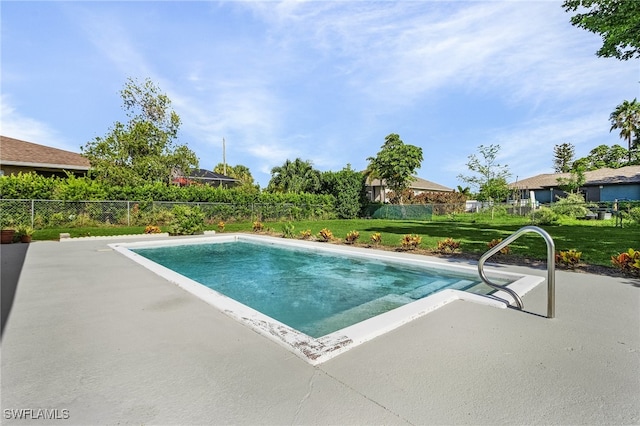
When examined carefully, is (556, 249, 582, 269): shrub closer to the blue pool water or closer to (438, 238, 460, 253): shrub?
the blue pool water

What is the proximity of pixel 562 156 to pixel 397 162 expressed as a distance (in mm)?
42552

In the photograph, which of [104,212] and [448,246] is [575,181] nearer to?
[448,246]

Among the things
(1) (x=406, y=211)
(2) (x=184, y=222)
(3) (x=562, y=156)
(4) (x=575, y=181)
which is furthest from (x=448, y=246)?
(3) (x=562, y=156)

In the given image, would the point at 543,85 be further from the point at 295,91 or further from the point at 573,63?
the point at 295,91

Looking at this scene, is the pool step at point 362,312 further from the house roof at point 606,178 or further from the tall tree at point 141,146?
the house roof at point 606,178

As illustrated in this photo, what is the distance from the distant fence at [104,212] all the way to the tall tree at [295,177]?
808cm

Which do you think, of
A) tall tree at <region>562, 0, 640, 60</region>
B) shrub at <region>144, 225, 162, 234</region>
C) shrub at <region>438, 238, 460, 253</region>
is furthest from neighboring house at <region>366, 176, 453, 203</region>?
shrub at <region>438, 238, 460, 253</region>

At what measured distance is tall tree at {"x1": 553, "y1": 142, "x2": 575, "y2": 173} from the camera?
50750mm

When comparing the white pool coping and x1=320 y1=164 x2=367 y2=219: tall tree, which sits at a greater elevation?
x1=320 y1=164 x2=367 y2=219: tall tree

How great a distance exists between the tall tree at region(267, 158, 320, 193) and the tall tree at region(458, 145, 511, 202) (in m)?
15.5

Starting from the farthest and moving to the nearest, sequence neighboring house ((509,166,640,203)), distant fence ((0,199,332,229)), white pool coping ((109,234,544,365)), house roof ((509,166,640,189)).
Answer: house roof ((509,166,640,189))
neighboring house ((509,166,640,203))
distant fence ((0,199,332,229))
white pool coping ((109,234,544,365))

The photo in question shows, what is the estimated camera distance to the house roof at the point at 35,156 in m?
15.9

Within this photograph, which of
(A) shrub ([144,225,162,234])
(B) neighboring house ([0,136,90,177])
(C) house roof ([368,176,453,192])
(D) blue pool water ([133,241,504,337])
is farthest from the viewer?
(C) house roof ([368,176,453,192])

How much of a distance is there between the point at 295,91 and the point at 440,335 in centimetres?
1348
